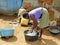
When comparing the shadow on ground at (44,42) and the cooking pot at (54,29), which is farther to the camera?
the cooking pot at (54,29)

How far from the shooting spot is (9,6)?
3080mm

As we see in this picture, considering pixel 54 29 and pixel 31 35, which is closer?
pixel 31 35

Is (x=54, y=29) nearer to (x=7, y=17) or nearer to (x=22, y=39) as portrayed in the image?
(x=22, y=39)

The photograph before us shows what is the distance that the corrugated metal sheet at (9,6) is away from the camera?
10.0ft

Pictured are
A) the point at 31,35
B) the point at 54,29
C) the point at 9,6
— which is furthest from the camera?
the point at 9,6

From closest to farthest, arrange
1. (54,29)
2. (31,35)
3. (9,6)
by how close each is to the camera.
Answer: (31,35), (54,29), (9,6)

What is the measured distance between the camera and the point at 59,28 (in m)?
2.73

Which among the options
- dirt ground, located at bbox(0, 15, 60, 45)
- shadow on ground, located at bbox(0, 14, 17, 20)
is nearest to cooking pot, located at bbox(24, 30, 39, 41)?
dirt ground, located at bbox(0, 15, 60, 45)

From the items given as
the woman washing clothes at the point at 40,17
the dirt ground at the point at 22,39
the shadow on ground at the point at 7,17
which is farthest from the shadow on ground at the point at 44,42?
the shadow on ground at the point at 7,17

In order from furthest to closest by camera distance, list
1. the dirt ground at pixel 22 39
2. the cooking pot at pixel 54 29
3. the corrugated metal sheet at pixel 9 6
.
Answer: the corrugated metal sheet at pixel 9 6, the cooking pot at pixel 54 29, the dirt ground at pixel 22 39

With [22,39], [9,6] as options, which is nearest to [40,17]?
[22,39]

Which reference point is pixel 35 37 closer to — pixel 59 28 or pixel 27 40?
pixel 27 40

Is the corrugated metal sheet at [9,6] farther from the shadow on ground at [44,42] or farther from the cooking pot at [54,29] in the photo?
the shadow on ground at [44,42]

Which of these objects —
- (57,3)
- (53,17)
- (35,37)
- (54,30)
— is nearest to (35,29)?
(35,37)
